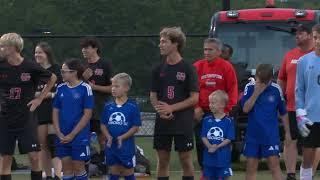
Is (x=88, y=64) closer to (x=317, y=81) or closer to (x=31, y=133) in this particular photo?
(x=31, y=133)

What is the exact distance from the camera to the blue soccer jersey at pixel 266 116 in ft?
37.9

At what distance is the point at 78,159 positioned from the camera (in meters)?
11.0

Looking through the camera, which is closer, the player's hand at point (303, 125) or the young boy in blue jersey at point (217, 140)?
the player's hand at point (303, 125)

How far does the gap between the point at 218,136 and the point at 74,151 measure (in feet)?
5.59

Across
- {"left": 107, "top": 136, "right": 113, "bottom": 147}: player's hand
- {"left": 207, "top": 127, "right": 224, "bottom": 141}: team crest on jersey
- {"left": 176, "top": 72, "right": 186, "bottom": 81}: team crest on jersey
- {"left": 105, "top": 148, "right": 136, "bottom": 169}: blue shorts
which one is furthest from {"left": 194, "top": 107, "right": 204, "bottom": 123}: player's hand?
{"left": 107, "top": 136, "right": 113, "bottom": 147}: player's hand

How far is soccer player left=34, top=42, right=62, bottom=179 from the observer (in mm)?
12484

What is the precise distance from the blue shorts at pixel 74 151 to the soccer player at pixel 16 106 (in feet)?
1.40

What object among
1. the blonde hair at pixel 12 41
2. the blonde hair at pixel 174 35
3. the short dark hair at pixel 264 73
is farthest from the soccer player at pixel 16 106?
the short dark hair at pixel 264 73

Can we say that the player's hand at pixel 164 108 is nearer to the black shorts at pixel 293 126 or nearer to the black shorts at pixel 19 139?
the black shorts at pixel 19 139

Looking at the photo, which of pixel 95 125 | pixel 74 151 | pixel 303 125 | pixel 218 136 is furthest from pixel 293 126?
pixel 74 151

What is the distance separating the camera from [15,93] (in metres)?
11.2

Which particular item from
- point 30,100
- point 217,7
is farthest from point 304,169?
point 217,7

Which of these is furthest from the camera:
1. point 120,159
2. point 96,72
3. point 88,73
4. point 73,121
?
point 96,72

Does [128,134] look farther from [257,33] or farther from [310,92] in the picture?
[257,33]
